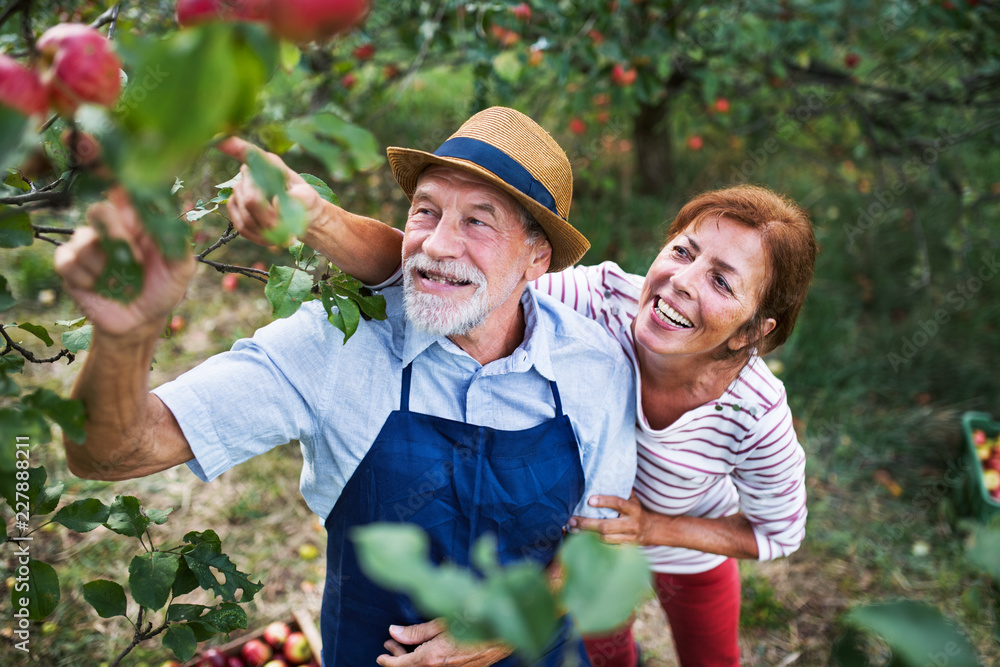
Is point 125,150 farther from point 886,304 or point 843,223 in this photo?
point 843,223

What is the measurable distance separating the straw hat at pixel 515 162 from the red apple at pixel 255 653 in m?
1.45

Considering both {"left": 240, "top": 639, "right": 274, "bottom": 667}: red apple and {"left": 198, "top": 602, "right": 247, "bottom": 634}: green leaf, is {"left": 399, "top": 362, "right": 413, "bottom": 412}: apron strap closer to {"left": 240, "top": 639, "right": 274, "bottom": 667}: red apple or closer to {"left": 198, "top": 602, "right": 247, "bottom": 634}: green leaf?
{"left": 198, "top": 602, "right": 247, "bottom": 634}: green leaf

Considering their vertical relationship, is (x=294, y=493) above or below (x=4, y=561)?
below

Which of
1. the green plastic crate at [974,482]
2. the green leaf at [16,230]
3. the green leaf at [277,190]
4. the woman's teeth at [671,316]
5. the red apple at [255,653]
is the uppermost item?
the green leaf at [277,190]

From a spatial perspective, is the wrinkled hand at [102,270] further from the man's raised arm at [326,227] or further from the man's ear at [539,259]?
the man's ear at [539,259]

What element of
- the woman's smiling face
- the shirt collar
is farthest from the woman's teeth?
the shirt collar

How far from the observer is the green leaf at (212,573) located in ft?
3.95

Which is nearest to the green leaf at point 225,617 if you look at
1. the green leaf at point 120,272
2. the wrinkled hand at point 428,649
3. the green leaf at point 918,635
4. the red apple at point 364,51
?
the wrinkled hand at point 428,649

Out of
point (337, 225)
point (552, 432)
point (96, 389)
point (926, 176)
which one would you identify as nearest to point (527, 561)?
point (552, 432)

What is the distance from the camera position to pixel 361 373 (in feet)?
4.53

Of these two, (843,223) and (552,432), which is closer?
(552,432)

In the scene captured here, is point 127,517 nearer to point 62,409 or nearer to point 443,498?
point 62,409

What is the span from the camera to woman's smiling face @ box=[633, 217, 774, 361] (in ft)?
4.92

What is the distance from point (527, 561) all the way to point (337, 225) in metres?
0.86
